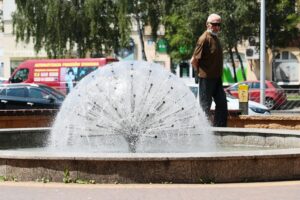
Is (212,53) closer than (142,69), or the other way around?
(142,69)

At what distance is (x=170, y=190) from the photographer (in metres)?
8.01

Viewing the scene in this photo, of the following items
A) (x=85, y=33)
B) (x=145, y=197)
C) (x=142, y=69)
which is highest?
(x=85, y=33)

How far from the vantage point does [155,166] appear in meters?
8.38

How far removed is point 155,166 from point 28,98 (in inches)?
672

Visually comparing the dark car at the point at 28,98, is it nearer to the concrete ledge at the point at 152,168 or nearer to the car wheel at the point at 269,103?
the car wheel at the point at 269,103

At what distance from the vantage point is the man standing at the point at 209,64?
12711 millimetres

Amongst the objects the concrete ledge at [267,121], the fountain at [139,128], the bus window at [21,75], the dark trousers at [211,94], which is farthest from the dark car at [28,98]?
the bus window at [21,75]

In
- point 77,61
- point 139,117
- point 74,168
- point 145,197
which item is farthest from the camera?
point 77,61

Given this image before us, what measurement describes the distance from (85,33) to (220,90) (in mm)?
33530

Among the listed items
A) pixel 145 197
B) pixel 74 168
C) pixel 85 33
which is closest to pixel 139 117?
pixel 74 168

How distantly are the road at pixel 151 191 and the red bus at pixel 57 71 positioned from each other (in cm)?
2939

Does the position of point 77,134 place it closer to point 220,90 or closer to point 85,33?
point 220,90

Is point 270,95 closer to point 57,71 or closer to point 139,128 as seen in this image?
point 57,71

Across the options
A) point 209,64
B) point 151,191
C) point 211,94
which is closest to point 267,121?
point 211,94
